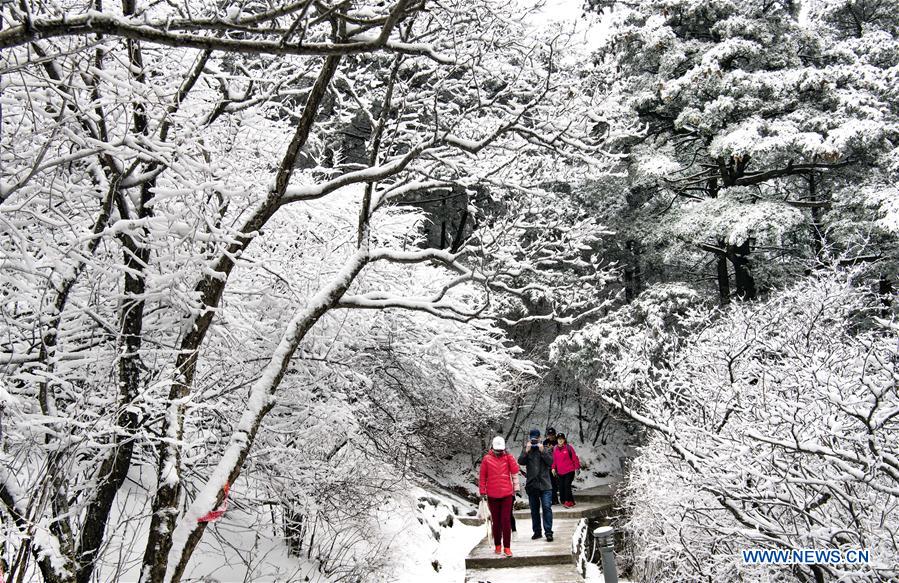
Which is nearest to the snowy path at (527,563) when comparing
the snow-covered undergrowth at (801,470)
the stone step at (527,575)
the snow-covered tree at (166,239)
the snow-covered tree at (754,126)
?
the stone step at (527,575)

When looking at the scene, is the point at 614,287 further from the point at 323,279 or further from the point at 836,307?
the point at 323,279

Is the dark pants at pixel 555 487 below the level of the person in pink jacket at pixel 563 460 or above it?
below

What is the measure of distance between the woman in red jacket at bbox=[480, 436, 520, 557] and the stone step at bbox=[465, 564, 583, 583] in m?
0.28

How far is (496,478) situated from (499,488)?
0.48ft

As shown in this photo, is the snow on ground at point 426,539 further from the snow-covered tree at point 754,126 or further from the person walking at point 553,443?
the snow-covered tree at point 754,126

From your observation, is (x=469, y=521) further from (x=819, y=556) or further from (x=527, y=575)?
(x=819, y=556)

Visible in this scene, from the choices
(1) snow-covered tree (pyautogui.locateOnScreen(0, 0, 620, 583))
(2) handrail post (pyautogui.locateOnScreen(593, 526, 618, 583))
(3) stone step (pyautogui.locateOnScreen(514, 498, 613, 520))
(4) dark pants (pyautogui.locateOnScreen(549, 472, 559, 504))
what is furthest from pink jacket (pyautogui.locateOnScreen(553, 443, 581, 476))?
(2) handrail post (pyautogui.locateOnScreen(593, 526, 618, 583))

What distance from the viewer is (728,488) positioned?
4.11m

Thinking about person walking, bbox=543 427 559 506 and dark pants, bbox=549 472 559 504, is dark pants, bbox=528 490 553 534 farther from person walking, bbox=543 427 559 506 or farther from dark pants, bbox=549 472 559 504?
dark pants, bbox=549 472 559 504

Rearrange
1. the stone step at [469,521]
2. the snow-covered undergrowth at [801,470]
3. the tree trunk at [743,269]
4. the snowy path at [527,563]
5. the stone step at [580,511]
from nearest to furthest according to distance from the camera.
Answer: the snow-covered undergrowth at [801,470] → the snowy path at [527,563] → the stone step at [580,511] → the stone step at [469,521] → the tree trunk at [743,269]

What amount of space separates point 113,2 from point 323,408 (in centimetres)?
462

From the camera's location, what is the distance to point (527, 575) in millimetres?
7902

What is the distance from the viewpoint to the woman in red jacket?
8344mm

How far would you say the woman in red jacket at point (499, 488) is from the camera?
8344 millimetres
